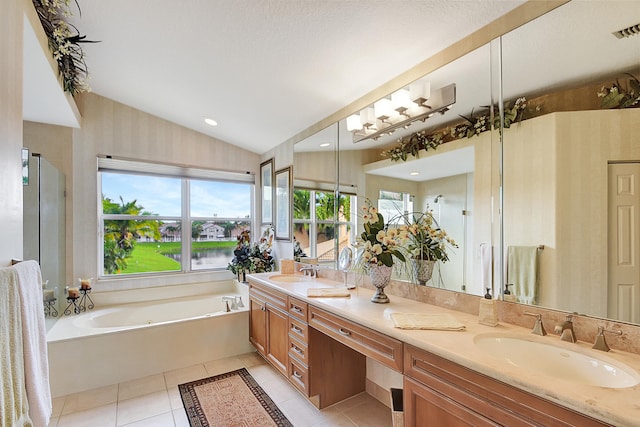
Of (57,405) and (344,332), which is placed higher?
(344,332)

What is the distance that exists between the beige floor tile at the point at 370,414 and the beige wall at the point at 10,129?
2196mm

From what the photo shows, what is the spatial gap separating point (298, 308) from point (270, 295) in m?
0.53

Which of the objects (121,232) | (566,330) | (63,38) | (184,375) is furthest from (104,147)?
(566,330)

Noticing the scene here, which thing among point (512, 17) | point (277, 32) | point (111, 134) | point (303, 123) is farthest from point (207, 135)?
point (512, 17)

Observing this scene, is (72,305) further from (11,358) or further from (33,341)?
(11,358)

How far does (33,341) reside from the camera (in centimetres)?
121

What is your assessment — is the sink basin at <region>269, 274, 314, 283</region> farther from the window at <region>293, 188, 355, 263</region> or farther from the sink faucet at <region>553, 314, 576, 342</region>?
the sink faucet at <region>553, 314, 576, 342</region>

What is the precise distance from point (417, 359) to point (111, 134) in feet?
12.7

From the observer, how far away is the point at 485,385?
1.01m

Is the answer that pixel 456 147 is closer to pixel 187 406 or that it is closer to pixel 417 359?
pixel 417 359

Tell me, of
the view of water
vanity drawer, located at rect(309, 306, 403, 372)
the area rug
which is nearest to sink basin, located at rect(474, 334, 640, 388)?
vanity drawer, located at rect(309, 306, 403, 372)

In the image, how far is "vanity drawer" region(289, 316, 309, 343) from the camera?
82.0 inches

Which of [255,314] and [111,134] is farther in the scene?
[111,134]

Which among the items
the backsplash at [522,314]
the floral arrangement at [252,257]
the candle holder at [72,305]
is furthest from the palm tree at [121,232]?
the backsplash at [522,314]
